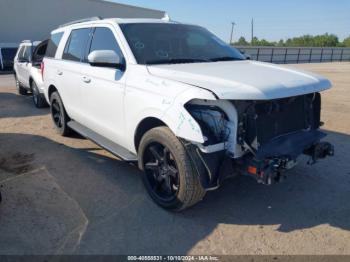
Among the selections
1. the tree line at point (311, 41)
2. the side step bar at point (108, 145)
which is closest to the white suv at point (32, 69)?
the side step bar at point (108, 145)

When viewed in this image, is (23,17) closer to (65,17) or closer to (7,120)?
(65,17)

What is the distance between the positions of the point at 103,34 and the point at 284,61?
108 feet

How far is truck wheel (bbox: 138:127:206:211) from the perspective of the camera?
3.37 meters

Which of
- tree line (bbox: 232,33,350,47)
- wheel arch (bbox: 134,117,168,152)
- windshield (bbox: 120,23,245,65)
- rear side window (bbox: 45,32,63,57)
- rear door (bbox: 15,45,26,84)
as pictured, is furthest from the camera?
tree line (bbox: 232,33,350,47)

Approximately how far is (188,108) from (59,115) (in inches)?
157

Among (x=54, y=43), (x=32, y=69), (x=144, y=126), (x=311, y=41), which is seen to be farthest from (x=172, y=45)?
(x=311, y=41)

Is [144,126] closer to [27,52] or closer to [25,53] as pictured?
[27,52]

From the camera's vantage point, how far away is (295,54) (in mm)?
36156

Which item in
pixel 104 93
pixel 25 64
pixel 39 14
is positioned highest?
pixel 39 14

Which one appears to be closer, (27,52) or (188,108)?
(188,108)

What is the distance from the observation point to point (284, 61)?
34781mm

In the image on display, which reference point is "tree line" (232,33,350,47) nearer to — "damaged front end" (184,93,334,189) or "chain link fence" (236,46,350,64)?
"chain link fence" (236,46,350,64)

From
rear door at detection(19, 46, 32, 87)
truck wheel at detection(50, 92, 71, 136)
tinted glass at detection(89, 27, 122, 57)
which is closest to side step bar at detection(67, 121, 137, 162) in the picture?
truck wheel at detection(50, 92, 71, 136)

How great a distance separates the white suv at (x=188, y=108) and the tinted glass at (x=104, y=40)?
1cm
